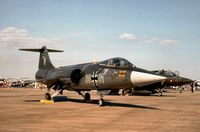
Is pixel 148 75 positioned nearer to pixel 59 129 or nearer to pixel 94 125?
pixel 94 125

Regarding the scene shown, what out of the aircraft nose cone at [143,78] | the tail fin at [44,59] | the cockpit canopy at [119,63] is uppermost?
the tail fin at [44,59]

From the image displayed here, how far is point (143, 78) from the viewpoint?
14.2 meters

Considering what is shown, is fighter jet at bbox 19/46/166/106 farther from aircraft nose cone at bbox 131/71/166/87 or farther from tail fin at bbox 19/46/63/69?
tail fin at bbox 19/46/63/69

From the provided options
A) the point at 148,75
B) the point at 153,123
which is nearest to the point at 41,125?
the point at 153,123

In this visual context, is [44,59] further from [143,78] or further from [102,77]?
[143,78]

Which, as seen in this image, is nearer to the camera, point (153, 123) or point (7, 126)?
point (7, 126)

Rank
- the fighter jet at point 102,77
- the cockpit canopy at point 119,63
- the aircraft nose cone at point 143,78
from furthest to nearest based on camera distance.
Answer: the cockpit canopy at point 119,63 → the fighter jet at point 102,77 → the aircraft nose cone at point 143,78

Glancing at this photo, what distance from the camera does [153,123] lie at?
32.9 feet

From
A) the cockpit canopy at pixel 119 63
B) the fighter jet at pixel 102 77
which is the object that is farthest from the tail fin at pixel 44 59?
the cockpit canopy at pixel 119 63

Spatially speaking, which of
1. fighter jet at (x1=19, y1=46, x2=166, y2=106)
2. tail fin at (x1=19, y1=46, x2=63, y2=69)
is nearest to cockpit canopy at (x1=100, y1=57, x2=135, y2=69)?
fighter jet at (x1=19, y1=46, x2=166, y2=106)

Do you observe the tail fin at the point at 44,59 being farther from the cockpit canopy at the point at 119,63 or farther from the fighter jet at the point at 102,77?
the cockpit canopy at the point at 119,63

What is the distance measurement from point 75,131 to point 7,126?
2.37 m

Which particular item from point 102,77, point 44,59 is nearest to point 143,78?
point 102,77

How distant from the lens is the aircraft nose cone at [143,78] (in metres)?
13.8
